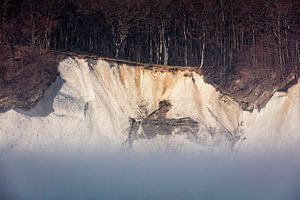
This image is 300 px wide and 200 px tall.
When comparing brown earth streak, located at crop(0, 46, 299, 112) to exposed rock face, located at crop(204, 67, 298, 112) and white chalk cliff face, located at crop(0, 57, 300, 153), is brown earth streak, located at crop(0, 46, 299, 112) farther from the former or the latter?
white chalk cliff face, located at crop(0, 57, 300, 153)

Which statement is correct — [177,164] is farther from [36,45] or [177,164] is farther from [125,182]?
[36,45]

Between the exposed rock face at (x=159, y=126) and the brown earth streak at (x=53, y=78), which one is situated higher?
the brown earth streak at (x=53, y=78)

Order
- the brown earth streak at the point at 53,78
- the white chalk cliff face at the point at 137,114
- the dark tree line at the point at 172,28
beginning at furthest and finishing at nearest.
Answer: the dark tree line at the point at 172,28 → the brown earth streak at the point at 53,78 → the white chalk cliff face at the point at 137,114

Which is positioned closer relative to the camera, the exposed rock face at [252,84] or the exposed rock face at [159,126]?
the exposed rock face at [159,126]

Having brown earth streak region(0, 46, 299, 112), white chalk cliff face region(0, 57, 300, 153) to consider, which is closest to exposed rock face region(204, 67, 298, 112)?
brown earth streak region(0, 46, 299, 112)

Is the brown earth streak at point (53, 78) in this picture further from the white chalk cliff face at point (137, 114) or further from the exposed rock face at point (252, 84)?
the white chalk cliff face at point (137, 114)

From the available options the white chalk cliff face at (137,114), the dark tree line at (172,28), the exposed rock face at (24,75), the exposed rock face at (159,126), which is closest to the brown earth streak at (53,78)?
the exposed rock face at (24,75)

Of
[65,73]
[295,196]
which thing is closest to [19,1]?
[65,73]
